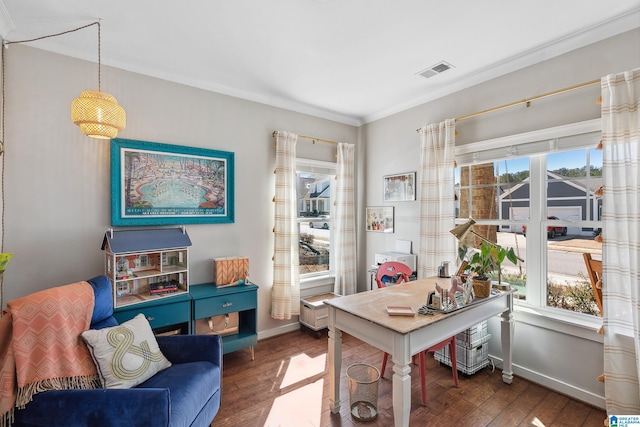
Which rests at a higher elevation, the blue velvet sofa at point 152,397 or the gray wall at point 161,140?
the gray wall at point 161,140

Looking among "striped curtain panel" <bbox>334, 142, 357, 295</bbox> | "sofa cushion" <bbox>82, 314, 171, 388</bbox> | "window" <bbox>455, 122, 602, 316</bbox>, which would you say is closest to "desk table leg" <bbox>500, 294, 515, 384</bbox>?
"window" <bbox>455, 122, 602, 316</bbox>

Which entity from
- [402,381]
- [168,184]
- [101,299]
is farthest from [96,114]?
[402,381]

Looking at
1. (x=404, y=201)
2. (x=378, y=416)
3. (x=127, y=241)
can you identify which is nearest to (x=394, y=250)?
(x=404, y=201)

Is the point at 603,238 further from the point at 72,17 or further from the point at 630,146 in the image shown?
the point at 72,17

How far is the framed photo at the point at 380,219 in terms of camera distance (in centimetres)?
366

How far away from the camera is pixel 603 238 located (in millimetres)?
1949

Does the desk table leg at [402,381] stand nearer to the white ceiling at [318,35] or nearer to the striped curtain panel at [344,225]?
the white ceiling at [318,35]

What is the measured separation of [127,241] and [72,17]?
5.19 ft

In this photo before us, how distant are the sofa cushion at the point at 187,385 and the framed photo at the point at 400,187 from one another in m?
2.60

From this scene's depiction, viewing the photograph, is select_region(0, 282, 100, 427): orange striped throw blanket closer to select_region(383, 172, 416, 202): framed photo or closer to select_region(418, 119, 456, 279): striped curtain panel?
select_region(418, 119, 456, 279): striped curtain panel

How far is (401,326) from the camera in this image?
1574mm

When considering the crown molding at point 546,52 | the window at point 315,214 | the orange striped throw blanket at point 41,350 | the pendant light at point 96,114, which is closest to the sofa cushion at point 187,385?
the orange striped throw blanket at point 41,350

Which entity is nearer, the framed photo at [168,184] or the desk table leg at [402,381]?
the desk table leg at [402,381]

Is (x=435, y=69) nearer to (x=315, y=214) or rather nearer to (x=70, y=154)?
(x=315, y=214)
